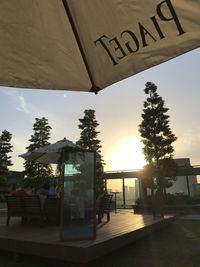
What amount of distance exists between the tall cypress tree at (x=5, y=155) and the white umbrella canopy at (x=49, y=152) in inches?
584

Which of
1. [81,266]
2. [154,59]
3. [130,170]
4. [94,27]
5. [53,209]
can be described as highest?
[130,170]

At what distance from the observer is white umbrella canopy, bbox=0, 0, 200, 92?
1.51 metres

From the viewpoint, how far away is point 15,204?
652 centimetres

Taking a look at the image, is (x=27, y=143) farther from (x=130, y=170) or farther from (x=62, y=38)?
(x=62, y=38)

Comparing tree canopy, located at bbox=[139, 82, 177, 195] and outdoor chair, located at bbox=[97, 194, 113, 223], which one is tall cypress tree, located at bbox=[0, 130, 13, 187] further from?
outdoor chair, located at bbox=[97, 194, 113, 223]

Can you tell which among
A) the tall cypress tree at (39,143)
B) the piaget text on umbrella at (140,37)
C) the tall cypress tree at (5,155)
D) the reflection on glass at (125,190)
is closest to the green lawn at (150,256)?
the piaget text on umbrella at (140,37)

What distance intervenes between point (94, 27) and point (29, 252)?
3.77 meters

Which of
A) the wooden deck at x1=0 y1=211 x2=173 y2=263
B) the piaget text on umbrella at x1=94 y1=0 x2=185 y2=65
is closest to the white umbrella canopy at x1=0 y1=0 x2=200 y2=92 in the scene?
the piaget text on umbrella at x1=94 y1=0 x2=185 y2=65

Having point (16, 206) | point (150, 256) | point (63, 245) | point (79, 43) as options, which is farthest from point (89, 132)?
point (79, 43)

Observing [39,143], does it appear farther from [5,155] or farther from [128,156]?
[128,156]

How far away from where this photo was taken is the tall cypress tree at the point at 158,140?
1625 centimetres

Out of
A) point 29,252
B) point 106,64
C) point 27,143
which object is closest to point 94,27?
point 106,64

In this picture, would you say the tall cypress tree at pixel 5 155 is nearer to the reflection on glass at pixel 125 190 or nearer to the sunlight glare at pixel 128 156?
the reflection on glass at pixel 125 190

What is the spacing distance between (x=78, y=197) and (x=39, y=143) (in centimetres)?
1879
